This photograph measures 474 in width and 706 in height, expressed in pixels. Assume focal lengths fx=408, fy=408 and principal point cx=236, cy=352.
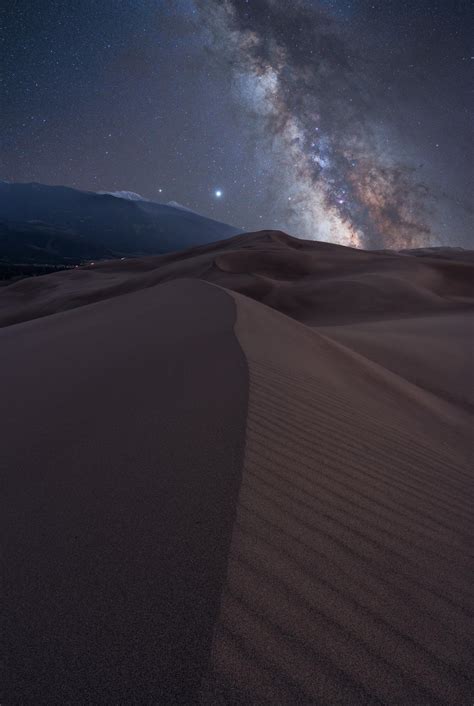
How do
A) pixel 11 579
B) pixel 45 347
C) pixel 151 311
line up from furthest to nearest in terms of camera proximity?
pixel 151 311
pixel 45 347
pixel 11 579

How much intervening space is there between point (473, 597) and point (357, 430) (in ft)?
4.99

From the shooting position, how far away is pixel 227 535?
1.56 metres

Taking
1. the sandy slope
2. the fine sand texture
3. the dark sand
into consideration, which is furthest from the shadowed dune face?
the sandy slope

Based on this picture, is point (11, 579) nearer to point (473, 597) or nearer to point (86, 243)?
point (473, 597)

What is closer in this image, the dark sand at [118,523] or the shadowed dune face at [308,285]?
the dark sand at [118,523]

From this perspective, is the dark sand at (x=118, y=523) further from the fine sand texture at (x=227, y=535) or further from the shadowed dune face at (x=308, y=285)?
the shadowed dune face at (x=308, y=285)

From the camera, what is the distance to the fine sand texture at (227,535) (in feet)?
3.68

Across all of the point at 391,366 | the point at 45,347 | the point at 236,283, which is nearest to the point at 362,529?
the point at 45,347

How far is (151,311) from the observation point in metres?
6.58

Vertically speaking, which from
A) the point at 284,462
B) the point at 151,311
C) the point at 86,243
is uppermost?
the point at 86,243

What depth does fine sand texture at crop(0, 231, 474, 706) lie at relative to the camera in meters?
1.12

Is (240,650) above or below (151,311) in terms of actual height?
below

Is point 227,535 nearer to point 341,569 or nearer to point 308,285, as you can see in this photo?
point 341,569

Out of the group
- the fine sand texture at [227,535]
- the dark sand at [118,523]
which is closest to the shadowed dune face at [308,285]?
the fine sand texture at [227,535]
